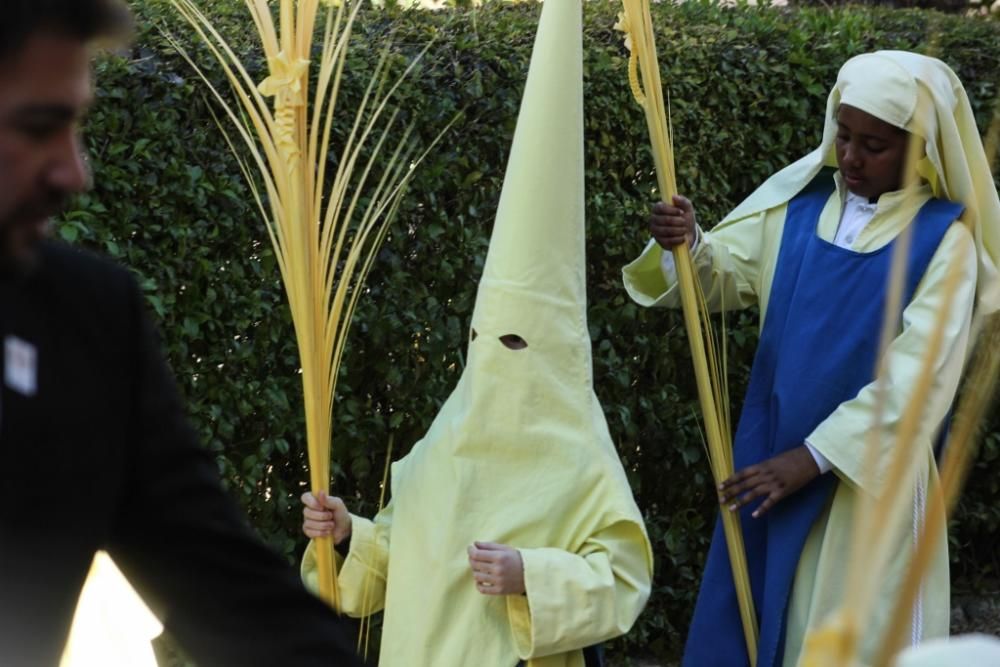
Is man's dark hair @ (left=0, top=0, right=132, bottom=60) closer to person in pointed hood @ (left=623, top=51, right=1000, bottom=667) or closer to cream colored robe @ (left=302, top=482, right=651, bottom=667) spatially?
cream colored robe @ (left=302, top=482, right=651, bottom=667)

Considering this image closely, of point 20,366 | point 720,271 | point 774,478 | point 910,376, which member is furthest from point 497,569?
point 20,366

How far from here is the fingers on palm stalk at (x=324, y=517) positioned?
3.18 metres

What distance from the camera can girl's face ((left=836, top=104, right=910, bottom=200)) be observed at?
359 centimetres

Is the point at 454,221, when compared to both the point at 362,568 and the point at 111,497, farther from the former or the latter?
the point at 111,497

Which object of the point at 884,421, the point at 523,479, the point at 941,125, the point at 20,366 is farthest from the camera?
the point at 941,125

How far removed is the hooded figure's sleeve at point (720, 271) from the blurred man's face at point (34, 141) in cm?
276

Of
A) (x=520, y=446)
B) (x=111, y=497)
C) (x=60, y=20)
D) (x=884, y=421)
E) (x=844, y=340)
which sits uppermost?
(x=844, y=340)

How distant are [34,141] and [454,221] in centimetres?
319

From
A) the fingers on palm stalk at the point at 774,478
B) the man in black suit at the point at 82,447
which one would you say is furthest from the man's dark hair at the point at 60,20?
the fingers on palm stalk at the point at 774,478

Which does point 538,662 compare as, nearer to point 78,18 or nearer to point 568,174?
point 568,174

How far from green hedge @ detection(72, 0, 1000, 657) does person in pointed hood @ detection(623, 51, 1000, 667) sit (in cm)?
90

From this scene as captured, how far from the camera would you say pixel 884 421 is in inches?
136

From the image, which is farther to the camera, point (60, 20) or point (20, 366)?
point (20, 366)

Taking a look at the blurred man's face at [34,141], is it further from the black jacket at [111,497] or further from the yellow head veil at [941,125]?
the yellow head veil at [941,125]
